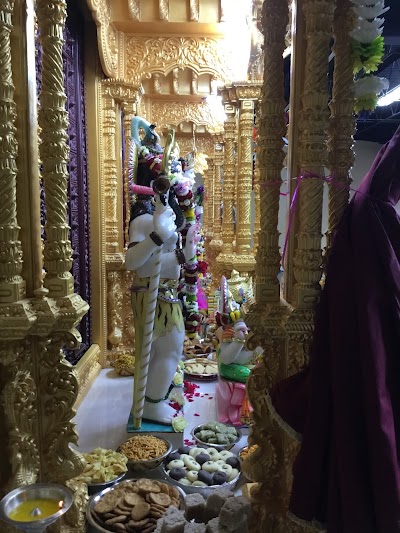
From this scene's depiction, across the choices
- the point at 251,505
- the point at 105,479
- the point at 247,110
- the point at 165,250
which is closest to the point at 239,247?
the point at 247,110

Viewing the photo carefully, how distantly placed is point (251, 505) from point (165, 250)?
163cm

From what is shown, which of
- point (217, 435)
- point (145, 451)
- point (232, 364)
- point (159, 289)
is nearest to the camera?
point (145, 451)

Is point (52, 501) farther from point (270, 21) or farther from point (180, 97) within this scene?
point (180, 97)

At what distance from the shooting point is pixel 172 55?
4508 millimetres

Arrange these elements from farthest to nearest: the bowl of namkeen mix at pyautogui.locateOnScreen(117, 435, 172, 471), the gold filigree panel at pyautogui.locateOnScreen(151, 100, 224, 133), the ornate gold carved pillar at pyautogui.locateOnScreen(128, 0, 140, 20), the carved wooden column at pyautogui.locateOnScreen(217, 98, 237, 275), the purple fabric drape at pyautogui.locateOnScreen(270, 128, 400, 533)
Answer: the gold filigree panel at pyautogui.locateOnScreen(151, 100, 224, 133) → the carved wooden column at pyautogui.locateOnScreen(217, 98, 237, 275) → the ornate gold carved pillar at pyautogui.locateOnScreen(128, 0, 140, 20) → the bowl of namkeen mix at pyautogui.locateOnScreen(117, 435, 172, 471) → the purple fabric drape at pyautogui.locateOnScreen(270, 128, 400, 533)

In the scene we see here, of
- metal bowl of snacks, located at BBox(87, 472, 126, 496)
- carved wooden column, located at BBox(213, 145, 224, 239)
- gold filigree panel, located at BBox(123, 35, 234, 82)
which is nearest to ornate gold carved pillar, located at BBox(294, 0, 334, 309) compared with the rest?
metal bowl of snacks, located at BBox(87, 472, 126, 496)

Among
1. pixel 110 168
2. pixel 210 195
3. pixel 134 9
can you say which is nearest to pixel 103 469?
pixel 110 168

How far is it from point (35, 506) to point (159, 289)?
1644mm

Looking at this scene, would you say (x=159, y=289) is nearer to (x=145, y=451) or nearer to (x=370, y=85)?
(x=145, y=451)

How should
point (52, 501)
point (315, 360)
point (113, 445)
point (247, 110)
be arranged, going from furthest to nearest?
point (247, 110) → point (113, 445) → point (52, 501) → point (315, 360)

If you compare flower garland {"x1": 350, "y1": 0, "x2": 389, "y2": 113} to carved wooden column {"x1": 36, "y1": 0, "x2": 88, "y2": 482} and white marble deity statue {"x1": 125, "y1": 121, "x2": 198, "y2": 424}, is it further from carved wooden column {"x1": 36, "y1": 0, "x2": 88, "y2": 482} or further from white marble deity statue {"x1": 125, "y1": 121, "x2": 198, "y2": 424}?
white marble deity statue {"x1": 125, "y1": 121, "x2": 198, "y2": 424}

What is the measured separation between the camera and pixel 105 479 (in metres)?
2.34

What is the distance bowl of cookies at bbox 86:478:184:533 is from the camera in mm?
1971

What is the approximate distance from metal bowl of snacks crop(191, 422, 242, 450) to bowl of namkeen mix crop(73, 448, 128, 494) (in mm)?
543
